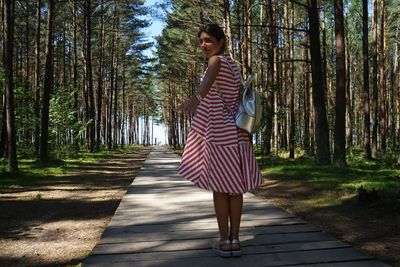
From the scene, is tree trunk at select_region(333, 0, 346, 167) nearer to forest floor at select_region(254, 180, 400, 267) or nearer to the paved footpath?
forest floor at select_region(254, 180, 400, 267)

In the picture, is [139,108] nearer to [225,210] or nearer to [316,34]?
→ [316,34]

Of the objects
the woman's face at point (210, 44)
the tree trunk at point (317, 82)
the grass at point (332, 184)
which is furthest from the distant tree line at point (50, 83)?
the woman's face at point (210, 44)

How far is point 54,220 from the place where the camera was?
6375mm

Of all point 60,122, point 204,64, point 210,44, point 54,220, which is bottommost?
point 54,220

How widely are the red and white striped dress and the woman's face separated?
0.09m

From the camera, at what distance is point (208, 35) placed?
3639mm

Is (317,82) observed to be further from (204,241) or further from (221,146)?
(221,146)

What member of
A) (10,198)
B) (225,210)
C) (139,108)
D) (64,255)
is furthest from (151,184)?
(139,108)

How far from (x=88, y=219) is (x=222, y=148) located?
3.49 metres

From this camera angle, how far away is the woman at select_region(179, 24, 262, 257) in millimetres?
3604

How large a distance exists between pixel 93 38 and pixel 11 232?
37542mm

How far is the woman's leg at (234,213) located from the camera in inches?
143

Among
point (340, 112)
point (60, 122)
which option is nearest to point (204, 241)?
point (340, 112)

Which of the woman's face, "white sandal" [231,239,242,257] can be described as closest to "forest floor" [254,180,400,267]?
"white sandal" [231,239,242,257]
